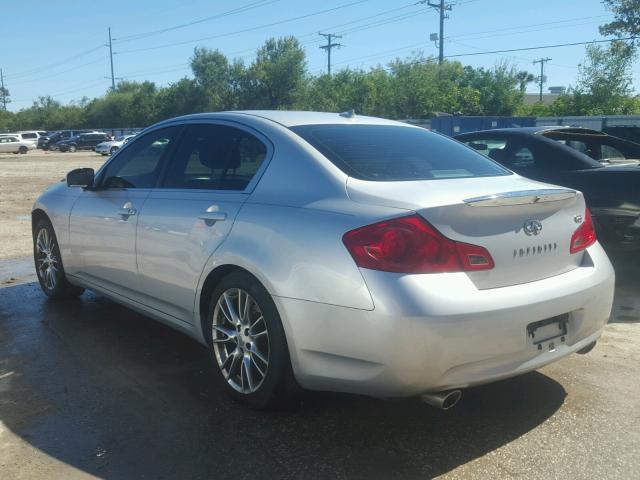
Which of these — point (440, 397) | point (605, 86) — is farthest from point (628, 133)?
point (605, 86)

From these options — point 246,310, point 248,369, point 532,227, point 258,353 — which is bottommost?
point 248,369

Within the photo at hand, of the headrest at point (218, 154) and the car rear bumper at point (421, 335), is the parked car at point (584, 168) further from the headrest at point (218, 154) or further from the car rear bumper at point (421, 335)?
the headrest at point (218, 154)

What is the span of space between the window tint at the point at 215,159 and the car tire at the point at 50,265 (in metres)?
1.93

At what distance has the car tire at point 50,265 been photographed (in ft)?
18.7

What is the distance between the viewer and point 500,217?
3076 mm

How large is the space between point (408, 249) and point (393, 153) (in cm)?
103

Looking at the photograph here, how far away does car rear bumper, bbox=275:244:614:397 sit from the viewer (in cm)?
279

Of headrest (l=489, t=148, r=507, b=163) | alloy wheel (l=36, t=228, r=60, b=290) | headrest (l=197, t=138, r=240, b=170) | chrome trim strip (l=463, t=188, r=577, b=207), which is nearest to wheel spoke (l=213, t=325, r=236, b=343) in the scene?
headrest (l=197, t=138, r=240, b=170)

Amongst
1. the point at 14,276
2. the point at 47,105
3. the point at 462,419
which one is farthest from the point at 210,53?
the point at 462,419

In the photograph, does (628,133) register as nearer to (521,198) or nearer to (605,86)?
(521,198)

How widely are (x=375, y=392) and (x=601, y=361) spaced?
215 cm

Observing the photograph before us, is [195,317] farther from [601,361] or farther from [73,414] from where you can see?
[601,361]

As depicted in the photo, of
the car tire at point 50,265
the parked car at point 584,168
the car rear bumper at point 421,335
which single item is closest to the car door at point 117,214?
the car tire at point 50,265

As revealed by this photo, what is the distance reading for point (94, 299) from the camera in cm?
605
